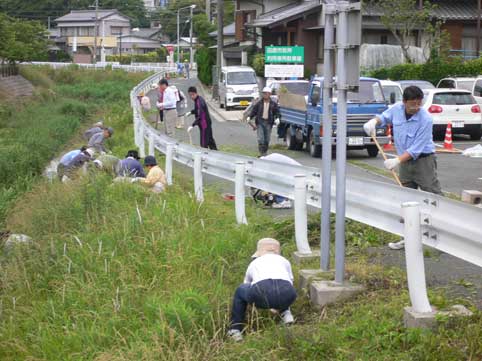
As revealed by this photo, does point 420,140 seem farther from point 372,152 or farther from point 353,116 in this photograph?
point 372,152

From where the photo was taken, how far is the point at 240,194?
925 cm

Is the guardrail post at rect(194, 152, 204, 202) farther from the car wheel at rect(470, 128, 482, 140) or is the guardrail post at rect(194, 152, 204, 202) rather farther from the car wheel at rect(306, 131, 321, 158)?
the car wheel at rect(470, 128, 482, 140)

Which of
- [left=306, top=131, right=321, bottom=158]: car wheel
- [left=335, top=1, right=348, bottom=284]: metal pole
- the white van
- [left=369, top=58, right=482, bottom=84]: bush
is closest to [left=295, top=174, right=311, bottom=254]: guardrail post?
[left=335, top=1, right=348, bottom=284]: metal pole

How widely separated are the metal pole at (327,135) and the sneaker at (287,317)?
81cm

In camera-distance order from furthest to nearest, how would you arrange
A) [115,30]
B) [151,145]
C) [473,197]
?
[115,30], [151,145], [473,197]

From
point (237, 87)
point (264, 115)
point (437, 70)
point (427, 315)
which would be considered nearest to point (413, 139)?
point (427, 315)

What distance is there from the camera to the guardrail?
16.9 feet

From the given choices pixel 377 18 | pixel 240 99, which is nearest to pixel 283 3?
pixel 377 18

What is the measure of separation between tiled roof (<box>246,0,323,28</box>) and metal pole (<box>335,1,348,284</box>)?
121 feet

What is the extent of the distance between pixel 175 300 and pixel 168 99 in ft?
55.1

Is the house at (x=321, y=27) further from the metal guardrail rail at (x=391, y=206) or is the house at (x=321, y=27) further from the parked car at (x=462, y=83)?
the metal guardrail rail at (x=391, y=206)

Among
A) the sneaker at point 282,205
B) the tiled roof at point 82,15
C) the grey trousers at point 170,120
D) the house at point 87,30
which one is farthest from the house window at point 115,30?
the sneaker at point 282,205

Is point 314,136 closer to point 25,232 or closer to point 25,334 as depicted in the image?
point 25,232

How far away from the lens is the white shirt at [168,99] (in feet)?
73.5
